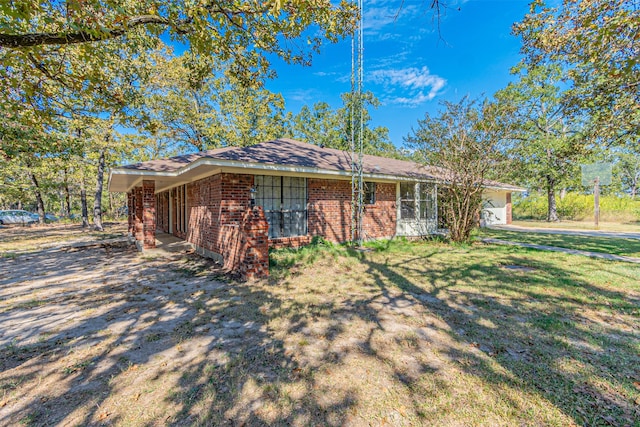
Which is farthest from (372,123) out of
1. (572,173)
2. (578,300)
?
(578,300)

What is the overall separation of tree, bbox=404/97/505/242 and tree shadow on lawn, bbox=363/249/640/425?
3.52 metres

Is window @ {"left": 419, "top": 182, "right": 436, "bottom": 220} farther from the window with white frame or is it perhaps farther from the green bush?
the green bush

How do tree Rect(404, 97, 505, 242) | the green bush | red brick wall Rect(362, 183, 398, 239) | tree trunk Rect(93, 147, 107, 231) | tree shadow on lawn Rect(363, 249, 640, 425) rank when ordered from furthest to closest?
the green bush
tree trunk Rect(93, 147, 107, 231)
red brick wall Rect(362, 183, 398, 239)
tree Rect(404, 97, 505, 242)
tree shadow on lawn Rect(363, 249, 640, 425)

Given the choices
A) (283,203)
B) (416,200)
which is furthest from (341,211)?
(416,200)

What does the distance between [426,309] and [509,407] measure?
1.90m

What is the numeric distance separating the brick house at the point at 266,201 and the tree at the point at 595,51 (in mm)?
3852

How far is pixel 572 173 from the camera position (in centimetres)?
1984

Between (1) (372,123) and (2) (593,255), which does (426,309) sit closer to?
(2) (593,255)

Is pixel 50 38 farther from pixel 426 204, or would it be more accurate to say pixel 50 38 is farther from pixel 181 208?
pixel 426 204

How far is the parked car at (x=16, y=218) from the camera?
2358 centimetres

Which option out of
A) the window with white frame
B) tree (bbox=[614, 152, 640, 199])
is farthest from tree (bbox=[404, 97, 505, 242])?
tree (bbox=[614, 152, 640, 199])

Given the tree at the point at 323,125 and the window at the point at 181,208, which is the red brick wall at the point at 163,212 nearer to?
the window at the point at 181,208

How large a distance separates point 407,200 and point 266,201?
6240 mm

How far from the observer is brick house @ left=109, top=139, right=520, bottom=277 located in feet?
20.6
